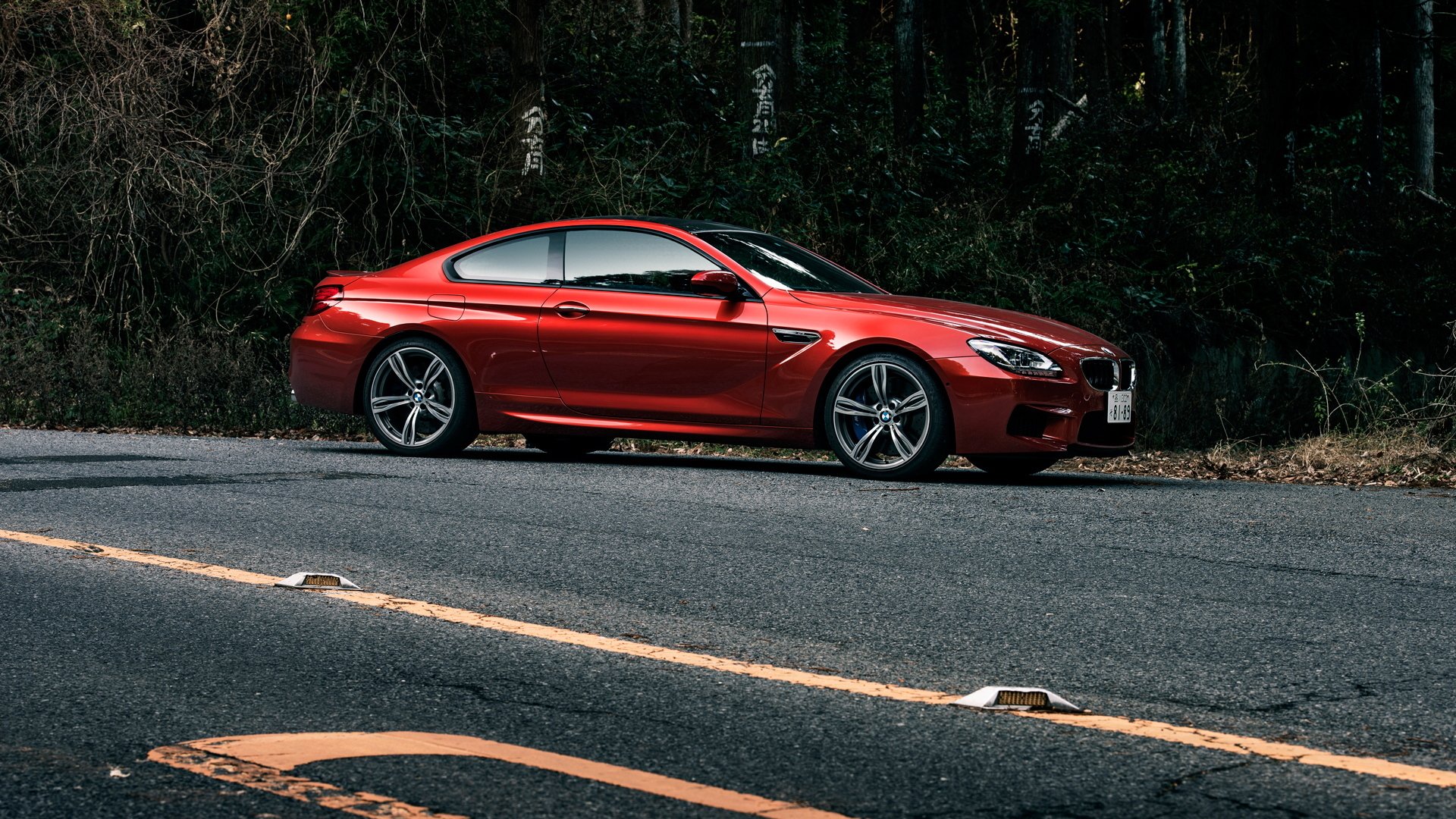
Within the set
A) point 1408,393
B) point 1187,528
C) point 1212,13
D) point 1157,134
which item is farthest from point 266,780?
point 1212,13

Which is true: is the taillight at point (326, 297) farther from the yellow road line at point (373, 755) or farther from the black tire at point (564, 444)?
the yellow road line at point (373, 755)

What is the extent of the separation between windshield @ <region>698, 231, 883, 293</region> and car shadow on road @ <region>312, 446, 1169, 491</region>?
3.73 ft

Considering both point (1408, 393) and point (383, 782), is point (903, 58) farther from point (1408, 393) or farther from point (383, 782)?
point (383, 782)

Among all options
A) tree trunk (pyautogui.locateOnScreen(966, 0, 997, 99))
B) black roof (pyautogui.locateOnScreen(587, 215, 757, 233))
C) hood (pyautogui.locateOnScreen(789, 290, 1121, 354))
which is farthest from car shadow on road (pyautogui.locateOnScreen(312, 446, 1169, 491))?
tree trunk (pyautogui.locateOnScreen(966, 0, 997, 99))

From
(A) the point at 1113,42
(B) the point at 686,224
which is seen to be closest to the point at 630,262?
(B) the point at 686,224

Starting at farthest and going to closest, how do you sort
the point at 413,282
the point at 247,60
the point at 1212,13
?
the point at 1212,13 → the point at 247,60 → the point at 413,282

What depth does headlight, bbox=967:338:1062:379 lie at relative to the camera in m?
9.52

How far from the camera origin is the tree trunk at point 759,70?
19.3 meters

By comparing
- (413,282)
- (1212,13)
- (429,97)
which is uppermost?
(1212,13)

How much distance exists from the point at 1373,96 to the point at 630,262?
1419 centimetres

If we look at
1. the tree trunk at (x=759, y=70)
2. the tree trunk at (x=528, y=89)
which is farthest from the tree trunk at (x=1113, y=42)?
the tree trunk at (x=528, y=89)

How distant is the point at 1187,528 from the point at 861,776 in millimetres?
4627

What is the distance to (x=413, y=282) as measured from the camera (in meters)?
11.2

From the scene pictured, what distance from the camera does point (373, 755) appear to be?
160 inches
